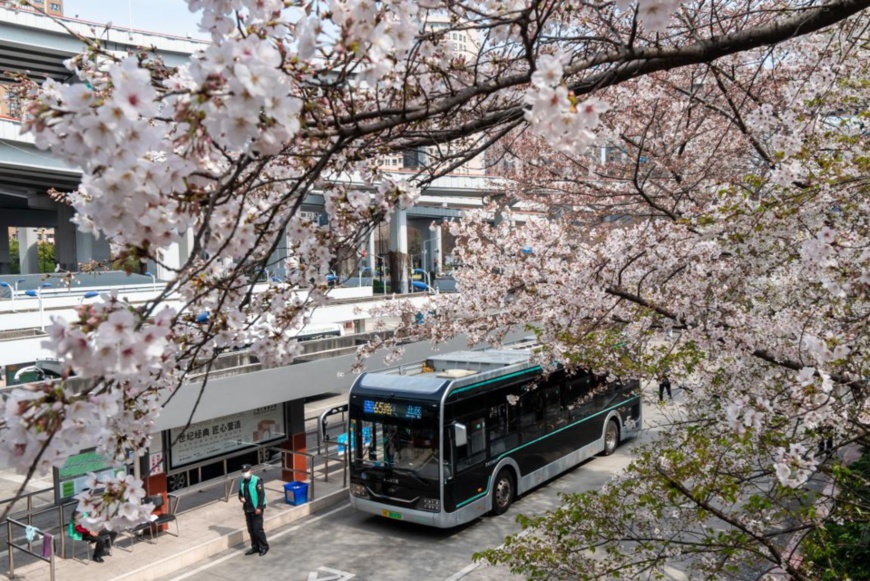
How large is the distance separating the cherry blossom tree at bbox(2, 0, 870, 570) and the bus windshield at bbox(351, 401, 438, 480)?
12.8 feet

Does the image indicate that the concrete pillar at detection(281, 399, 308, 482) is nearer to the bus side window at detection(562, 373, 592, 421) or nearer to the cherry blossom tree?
the bus side window at detection(562, 373, 592, 421)

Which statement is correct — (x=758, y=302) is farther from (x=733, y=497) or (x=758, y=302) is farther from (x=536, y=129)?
(x=536, y=129)

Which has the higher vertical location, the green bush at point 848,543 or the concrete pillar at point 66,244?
the concrete pillar at point 66,244

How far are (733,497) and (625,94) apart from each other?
14.5ft

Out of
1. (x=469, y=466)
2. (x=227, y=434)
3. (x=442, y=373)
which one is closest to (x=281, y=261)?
(x=469, y=466)

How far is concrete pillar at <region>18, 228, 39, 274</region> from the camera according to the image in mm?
51062

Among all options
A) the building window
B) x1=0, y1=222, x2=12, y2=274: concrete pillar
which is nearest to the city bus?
the building window

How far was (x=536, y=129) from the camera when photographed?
2670 mm

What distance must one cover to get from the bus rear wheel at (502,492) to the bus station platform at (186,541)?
3258 mm

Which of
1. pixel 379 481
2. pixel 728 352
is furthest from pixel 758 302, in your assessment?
pixel 379 481

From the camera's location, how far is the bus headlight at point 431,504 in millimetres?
11617

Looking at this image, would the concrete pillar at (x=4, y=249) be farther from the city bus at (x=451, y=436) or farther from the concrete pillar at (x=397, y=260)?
the city bus at (x=451, y=436)

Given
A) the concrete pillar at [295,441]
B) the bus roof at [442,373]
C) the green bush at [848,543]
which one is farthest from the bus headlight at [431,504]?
the green bush at [848,543]

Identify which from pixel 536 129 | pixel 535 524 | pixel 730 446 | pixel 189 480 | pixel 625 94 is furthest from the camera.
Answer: pixel 189 480
